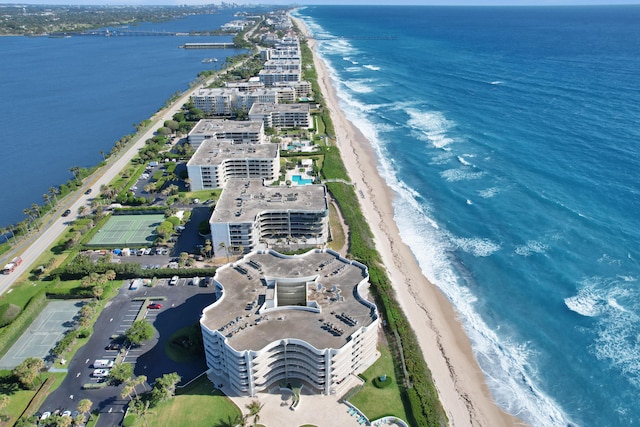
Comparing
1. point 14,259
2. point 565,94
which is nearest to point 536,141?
point 565,94

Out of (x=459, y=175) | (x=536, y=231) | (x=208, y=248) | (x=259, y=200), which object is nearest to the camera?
(x=208, y=248)

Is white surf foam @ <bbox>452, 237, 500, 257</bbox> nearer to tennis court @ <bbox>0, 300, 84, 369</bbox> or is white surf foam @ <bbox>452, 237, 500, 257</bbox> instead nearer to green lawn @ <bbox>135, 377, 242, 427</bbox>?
green lawn @ <bbox>135, 377, 242, 427</bbox>

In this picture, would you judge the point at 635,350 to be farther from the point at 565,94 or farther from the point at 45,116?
the point at 45,116

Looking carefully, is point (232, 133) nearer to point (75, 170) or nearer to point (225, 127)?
point (225, 127)

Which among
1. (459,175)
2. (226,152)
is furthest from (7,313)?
(459,175)

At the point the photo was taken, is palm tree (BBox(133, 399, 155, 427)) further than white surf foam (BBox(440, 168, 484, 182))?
No

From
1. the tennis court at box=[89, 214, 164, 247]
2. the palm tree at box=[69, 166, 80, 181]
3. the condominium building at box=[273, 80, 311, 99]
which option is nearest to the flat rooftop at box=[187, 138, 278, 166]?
the tennis court at box=[89, 214, 164, 247]

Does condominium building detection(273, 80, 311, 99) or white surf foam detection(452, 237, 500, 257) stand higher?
condominium building detection(273, 80, 311, 99)
